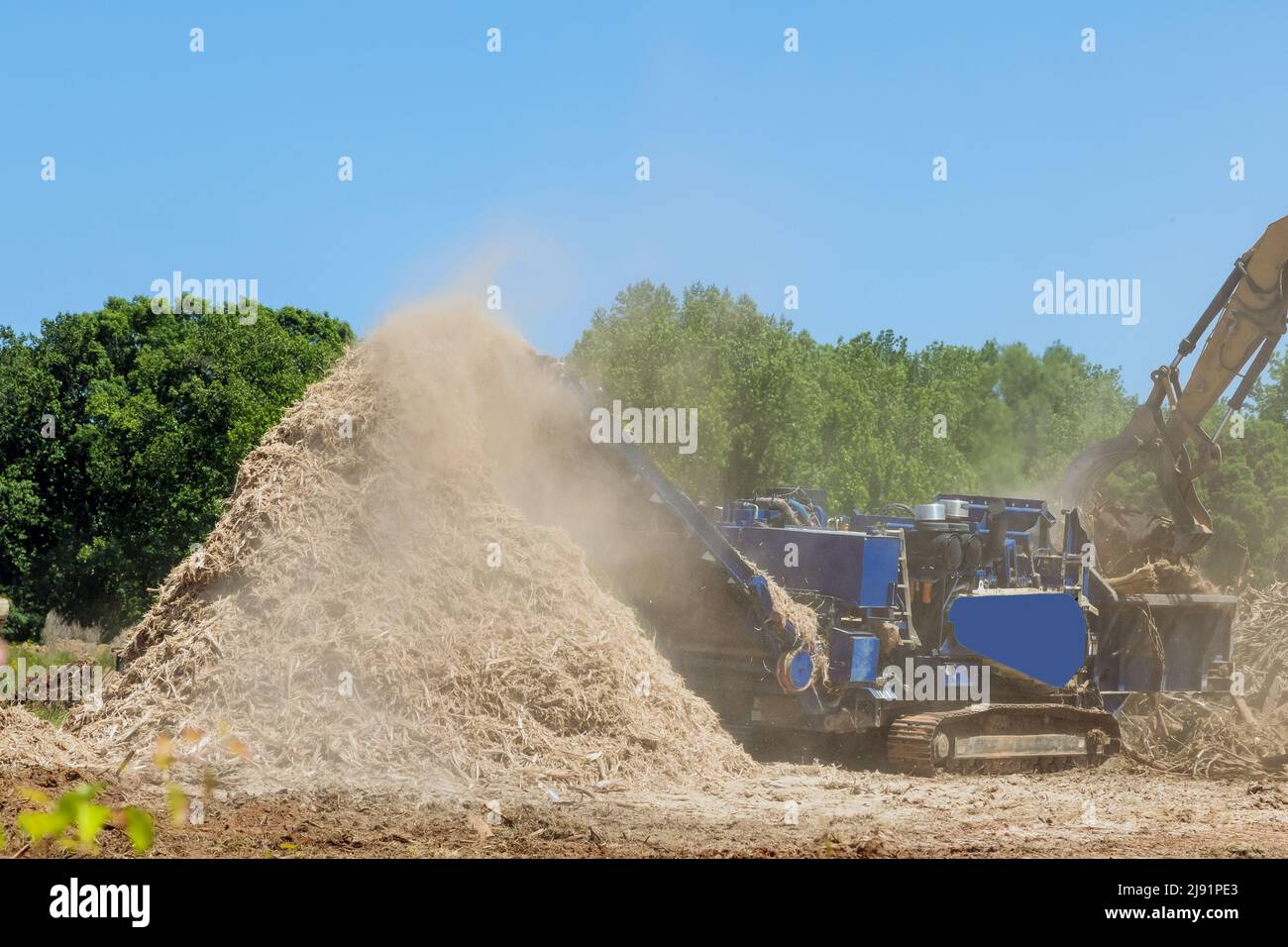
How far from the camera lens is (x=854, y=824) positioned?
9.47 m

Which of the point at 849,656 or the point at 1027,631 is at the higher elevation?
the point at 1027,631

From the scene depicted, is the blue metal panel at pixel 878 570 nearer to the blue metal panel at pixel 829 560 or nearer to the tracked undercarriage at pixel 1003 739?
the blue metal panel at pixel 829 560

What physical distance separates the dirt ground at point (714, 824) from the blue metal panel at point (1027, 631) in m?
2.05

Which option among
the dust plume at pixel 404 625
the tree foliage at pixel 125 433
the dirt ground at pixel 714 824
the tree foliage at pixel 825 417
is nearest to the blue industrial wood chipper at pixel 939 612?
the dust plume at pixel 404 625

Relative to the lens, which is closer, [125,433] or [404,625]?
[404,625]

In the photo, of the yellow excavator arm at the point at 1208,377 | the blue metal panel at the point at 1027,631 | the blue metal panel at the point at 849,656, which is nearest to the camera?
the blue metal panel at the point at 849,656

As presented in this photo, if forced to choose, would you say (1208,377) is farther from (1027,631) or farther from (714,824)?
(714,824)

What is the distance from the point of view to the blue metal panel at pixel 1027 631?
13.1 metres

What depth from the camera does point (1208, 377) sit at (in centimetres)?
1503

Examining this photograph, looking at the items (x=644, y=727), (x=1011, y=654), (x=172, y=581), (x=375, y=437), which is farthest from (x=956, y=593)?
(x=172, y=581)

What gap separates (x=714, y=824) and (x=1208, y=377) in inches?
357

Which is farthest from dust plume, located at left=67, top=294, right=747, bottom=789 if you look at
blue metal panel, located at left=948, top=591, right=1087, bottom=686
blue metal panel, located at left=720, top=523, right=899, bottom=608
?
blue metal panel, located at left=948, top=591, right=1087, bottom=686

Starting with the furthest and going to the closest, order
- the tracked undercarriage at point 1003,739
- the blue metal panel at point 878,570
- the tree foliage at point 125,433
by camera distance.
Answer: the tree foliage at point 125,433 < the tracked undercarriage at point 1003,739 < the blue metal panel at point 878,570

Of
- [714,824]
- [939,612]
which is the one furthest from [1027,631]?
[714,824]
